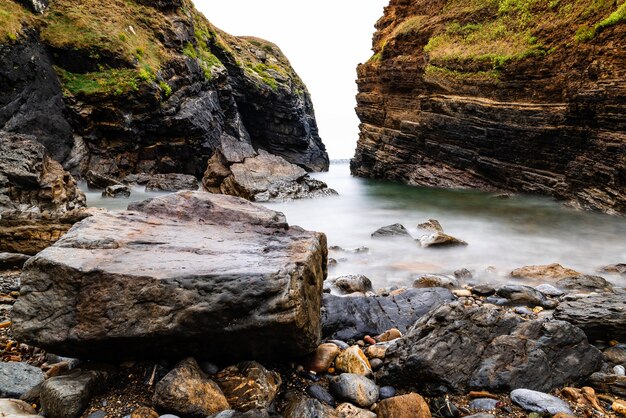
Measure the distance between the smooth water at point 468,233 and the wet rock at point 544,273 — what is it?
0.27m

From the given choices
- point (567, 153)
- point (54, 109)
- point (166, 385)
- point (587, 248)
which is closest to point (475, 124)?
point (567, 153)

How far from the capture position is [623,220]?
13.0 meters

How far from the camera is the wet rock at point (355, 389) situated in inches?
104

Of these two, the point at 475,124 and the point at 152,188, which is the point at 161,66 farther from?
the point at 475,124


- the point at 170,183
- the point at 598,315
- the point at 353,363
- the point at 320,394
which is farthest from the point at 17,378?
the point at 170,183

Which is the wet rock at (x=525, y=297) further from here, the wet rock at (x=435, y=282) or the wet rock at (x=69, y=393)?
the wet rock at (x=69, y=393)

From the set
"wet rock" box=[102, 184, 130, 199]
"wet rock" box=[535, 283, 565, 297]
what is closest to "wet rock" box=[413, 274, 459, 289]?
"wet rock" box=[535, 283, 565, 297]

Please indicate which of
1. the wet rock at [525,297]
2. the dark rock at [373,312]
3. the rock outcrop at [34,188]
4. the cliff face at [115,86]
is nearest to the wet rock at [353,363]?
the dark rock at [373,312]

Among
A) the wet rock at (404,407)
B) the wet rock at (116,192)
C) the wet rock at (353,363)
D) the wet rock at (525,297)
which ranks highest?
the wet rock at (404,407)

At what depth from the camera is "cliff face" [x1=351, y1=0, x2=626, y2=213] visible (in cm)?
1514

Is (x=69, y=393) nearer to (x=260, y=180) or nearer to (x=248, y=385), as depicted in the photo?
(x=248, y=385)

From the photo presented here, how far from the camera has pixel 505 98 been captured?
68.1 feet

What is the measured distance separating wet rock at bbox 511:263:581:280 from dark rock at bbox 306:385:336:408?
17.8 ft

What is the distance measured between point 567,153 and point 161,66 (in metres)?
27.9
